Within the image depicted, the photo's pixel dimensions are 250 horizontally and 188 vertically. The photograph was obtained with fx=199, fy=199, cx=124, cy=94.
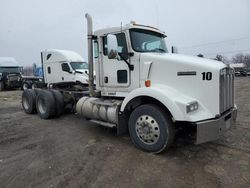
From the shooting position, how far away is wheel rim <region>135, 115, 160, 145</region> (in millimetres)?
3871

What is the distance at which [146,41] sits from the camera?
4641mm

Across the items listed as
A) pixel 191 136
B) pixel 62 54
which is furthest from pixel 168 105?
pixel 62 54

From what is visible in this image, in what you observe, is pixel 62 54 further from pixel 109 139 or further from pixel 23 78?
pixel 23 78

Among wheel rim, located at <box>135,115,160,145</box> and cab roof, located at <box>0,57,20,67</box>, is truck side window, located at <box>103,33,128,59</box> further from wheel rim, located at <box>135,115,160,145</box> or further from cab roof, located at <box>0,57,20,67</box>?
cab roof, located at <box>0,57,20,67</box>

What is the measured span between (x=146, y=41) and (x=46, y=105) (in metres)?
4.23

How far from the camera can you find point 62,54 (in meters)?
11.9

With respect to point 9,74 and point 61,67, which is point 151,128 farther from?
point 9,74

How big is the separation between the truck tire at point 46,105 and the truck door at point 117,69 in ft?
8.54

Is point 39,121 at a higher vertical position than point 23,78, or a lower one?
lower

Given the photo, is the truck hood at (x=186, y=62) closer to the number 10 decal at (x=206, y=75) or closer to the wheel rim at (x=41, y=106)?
the number 10 decal at (x=206, y=75)

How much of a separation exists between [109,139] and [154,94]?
6.02ft

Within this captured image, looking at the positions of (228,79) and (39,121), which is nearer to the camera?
(228,79)

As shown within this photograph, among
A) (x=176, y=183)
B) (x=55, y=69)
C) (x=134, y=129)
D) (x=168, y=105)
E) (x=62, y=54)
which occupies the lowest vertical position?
(x=176, y=183)

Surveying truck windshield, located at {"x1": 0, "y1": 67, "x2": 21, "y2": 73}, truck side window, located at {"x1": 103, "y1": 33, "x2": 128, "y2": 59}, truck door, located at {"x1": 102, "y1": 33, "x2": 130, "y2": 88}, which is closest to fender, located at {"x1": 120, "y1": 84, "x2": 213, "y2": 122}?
truck door, located at {"x1": 102, "y1": 33, "x2": 130, "y2": 88}
